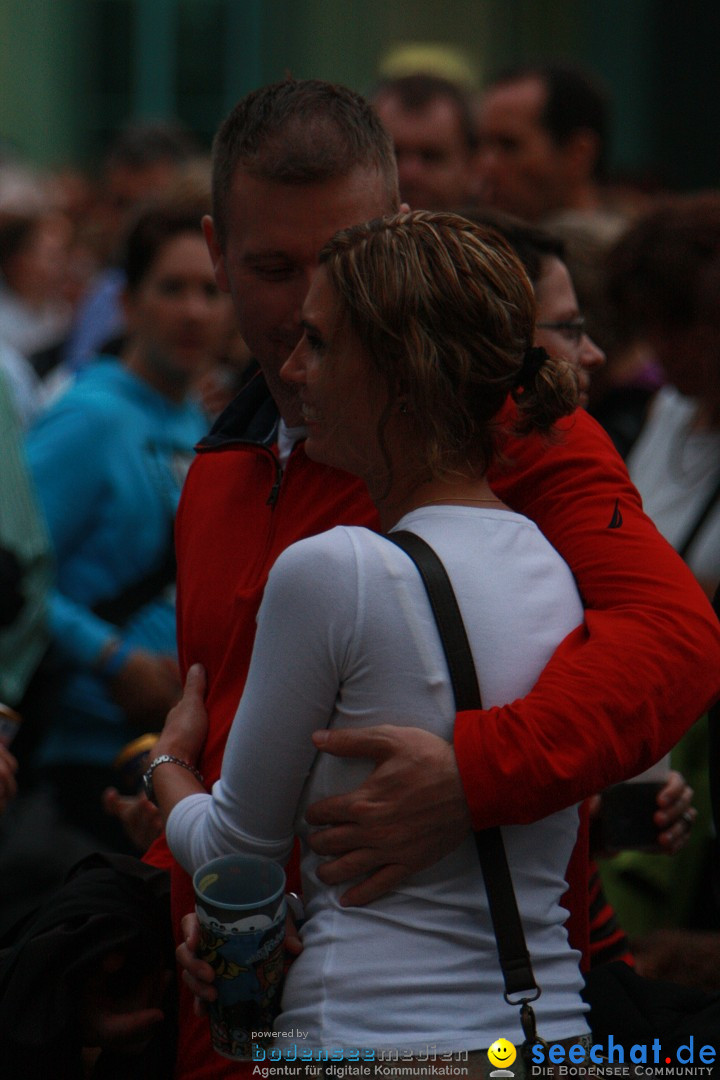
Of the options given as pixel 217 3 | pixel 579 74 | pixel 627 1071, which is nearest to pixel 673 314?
pixel 579 74

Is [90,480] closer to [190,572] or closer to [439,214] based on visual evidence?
[190,572]

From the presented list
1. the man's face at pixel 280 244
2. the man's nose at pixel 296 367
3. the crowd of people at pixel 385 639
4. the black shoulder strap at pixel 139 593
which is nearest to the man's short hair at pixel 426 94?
the black shoulder strap at pixel 139 593

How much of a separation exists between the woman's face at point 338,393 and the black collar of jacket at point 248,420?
35cm

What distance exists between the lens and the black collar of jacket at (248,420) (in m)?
2.28

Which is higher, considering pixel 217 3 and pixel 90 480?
pixel 90 480

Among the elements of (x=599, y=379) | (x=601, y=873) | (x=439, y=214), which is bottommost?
(x=601, y=873)

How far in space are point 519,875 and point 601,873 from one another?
1.61m

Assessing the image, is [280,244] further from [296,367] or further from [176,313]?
[176,313]

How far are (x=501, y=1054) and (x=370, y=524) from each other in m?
0.76

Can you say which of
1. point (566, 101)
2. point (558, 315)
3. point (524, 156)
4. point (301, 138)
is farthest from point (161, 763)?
point (566, 101)

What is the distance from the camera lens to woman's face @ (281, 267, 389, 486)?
1842 mm

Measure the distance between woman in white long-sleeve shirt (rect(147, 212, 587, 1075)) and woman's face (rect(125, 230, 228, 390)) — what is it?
274 centimetres

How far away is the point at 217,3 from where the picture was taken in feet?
57.8

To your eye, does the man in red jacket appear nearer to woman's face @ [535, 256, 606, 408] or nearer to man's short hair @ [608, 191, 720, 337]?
woman's face @ [535, 256, 606, 408]
